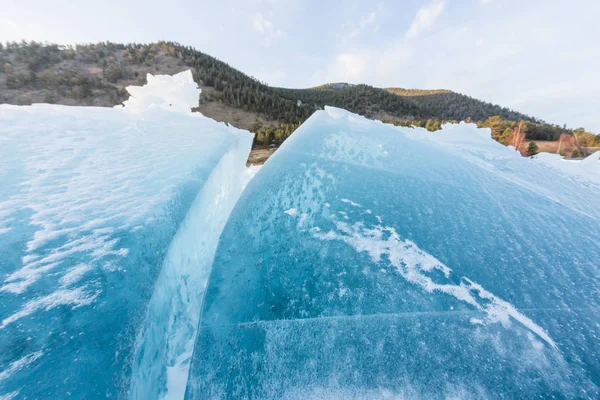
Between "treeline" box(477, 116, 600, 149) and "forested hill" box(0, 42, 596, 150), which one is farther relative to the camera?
"forested hill" box(0, 42, 596, 150)

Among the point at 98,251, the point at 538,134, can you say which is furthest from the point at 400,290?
the point at 538,134

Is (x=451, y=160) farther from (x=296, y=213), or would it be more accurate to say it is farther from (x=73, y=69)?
(x=73, y=69)

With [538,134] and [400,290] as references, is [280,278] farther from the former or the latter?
[538,134]

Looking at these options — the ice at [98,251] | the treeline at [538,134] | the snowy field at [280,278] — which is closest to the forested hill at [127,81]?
the treeline at [538,134]

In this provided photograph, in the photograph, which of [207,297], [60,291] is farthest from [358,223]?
[60,291]

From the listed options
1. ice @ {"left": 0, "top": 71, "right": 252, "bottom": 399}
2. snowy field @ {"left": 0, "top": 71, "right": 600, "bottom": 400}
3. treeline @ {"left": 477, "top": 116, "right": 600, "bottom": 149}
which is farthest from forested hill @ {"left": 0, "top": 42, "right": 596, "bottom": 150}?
snowy field @ {"left": 0, "top": 71, "right": 600, "bottom": 400}

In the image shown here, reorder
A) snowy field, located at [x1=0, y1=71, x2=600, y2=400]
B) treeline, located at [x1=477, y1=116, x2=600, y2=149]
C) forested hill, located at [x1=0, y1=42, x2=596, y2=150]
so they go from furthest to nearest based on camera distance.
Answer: forested hill, located at [x1=0, y1=42, x2=596, y2=150] → treeline, located at [x1=477, y1=116, x2=600, y2=149] → snowy field, located at [x1=0, y1=71, x2=600, y2=400]

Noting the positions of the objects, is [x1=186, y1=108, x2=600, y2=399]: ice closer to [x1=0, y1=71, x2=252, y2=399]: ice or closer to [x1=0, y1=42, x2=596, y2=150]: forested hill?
[x1=0, y1=71, x2=252, y2=399]: ice
